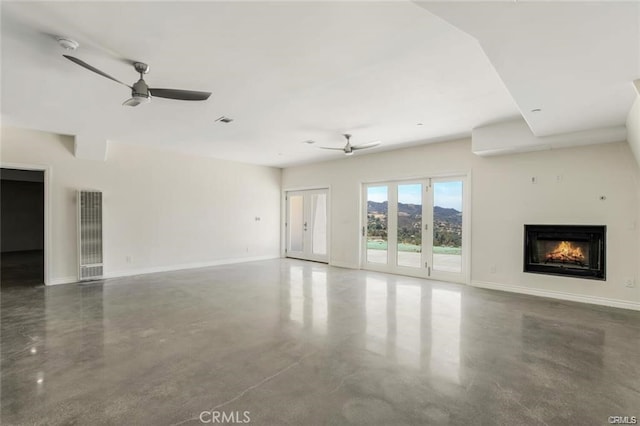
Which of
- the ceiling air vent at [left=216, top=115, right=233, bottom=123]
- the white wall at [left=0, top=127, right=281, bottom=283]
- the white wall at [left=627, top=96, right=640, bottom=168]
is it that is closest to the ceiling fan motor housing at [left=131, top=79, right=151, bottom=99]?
the ceiling air vent at [left=216, top=115, right=233, bottom=123]

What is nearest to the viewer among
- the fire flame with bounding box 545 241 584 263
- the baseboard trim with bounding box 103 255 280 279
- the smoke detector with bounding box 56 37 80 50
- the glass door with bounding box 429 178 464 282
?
the smoke detector with bounding box 56 37 80 50

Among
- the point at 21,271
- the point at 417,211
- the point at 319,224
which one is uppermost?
the point at 417,211

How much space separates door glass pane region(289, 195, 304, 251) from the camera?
9031 millimetres

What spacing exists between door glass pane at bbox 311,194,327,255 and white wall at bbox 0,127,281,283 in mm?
1375

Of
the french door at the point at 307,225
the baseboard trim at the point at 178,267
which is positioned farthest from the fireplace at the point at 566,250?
the baseboard trim at the point at 178,267

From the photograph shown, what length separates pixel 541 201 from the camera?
4973mm

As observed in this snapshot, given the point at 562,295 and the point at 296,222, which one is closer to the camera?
the point at 562,295

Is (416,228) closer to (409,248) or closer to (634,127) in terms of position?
(409,248)

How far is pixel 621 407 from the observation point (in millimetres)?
2086

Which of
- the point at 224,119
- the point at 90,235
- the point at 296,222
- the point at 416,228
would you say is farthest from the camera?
the point at 296,222

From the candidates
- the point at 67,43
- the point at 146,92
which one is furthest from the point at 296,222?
the point at 67,43

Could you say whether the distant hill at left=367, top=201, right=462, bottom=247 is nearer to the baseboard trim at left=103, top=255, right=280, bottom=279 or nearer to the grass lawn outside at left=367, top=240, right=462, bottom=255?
the grass lawn outside at left=367, top=240, right=462, bottom=255

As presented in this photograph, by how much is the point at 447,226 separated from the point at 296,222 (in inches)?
180

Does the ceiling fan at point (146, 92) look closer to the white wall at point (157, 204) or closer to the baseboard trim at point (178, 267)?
the white wall at point (157, 204)
